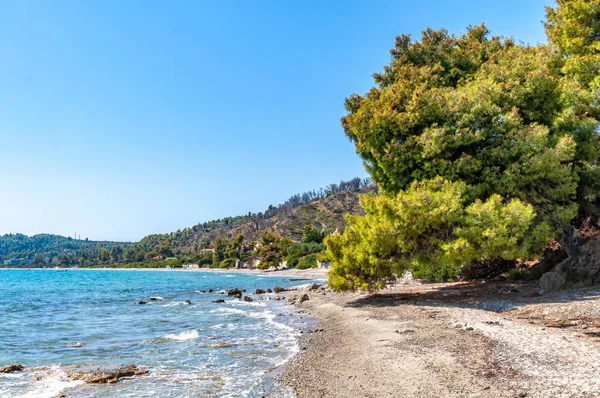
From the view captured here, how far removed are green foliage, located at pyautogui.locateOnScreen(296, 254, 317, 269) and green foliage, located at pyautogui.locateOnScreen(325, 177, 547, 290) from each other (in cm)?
7280

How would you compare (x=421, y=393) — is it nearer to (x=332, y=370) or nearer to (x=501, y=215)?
(x=332, y=370)

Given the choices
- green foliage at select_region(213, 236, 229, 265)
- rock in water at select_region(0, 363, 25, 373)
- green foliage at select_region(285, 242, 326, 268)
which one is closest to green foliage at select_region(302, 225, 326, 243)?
green foliage at select_region(285, 242, 326, 268)

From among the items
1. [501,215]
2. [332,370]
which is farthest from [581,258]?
[332,370]

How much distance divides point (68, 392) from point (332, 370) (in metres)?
6.28

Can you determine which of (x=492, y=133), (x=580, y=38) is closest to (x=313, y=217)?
(x=580, y=38)

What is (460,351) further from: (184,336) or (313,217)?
(313,217)

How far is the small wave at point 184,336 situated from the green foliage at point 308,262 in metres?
75.2

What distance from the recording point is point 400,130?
21.6 metres

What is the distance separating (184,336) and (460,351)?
37.7 feet

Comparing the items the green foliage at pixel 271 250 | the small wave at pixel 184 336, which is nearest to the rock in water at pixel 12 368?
Result: the small wave at pixel 184 336

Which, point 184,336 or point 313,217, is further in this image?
point 313,217

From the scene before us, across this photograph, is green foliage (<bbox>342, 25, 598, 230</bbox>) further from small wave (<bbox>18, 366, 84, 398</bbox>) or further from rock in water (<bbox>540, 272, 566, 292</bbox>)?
small wave (<bbox>18, 366, 84, 398</bbox>)

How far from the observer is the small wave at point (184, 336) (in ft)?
53.5

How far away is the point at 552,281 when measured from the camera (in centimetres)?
1841
